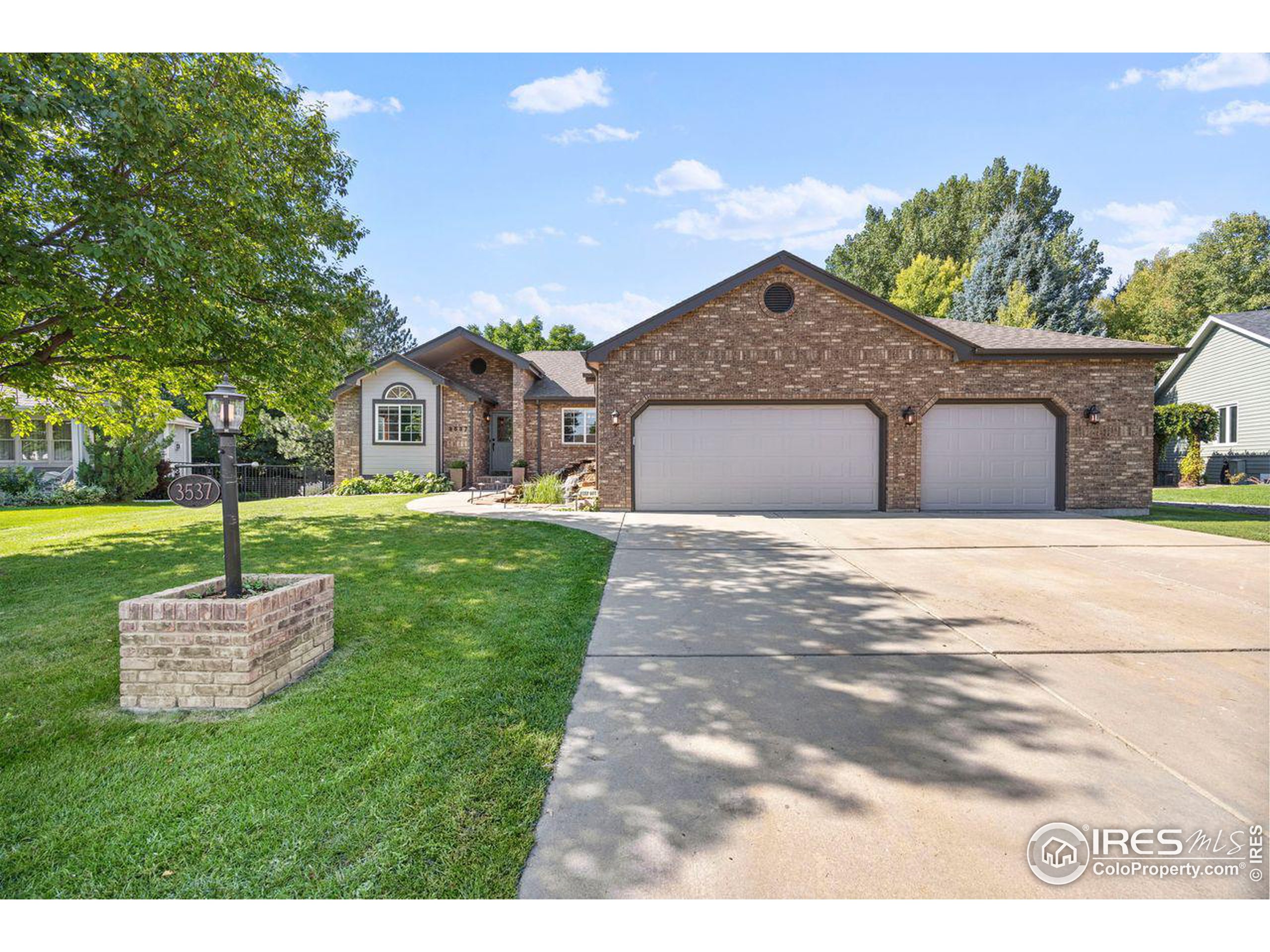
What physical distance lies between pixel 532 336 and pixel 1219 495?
120 feet

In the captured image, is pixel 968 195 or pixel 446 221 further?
pixel 968 195

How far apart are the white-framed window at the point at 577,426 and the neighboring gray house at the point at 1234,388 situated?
66.2ft

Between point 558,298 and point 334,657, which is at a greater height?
point 558,298

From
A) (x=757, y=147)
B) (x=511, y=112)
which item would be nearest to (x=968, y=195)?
(x=757, y=147)

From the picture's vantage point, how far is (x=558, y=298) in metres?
29.4

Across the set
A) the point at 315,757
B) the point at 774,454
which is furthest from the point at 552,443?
the point at 315,757

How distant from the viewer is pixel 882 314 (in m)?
11.9

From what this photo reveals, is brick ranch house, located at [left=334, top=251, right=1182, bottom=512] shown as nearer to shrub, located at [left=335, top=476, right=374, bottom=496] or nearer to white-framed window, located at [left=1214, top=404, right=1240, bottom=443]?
shrub, located at [left=335, top=476, right=374, bottom=496]

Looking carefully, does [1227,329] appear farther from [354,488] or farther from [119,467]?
[119,467]

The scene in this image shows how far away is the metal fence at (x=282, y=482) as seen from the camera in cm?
2009
